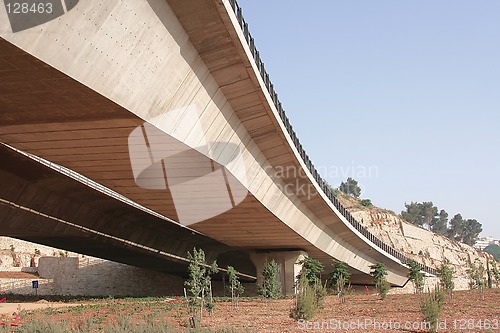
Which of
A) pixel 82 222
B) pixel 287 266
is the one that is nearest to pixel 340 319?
pixel 82 222

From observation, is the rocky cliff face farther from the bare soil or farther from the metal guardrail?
the bare soil

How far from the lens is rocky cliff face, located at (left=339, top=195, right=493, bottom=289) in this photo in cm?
9981

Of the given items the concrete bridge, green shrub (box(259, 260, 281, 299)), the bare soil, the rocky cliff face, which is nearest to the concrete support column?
green shrub (box(259, 260, 281, 299))

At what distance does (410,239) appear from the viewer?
10494 centimetres

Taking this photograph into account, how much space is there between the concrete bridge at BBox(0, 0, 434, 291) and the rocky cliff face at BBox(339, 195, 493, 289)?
7089cm

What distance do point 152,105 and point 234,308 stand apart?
45.4ft

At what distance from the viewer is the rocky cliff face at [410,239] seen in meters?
99.8

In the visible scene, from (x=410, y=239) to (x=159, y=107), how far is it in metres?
96.4

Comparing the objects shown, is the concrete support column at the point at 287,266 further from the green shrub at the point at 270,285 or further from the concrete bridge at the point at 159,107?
the concrete bridge at the point at 159,107

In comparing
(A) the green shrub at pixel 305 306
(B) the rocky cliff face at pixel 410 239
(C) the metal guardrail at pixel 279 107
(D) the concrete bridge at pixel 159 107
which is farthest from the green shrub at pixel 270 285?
(B) the rocky cliff face at pixel 410 239

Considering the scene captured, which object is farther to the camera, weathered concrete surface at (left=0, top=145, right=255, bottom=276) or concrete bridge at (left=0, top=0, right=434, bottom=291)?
weathered concrete surface at (left=0, top=145, right=255, bottom=276)

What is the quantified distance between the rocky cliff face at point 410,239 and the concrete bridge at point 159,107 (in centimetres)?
7089

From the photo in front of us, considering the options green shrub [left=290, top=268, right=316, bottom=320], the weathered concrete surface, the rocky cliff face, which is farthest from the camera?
the rocky cliff face

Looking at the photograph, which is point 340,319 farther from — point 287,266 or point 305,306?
point 287,266
